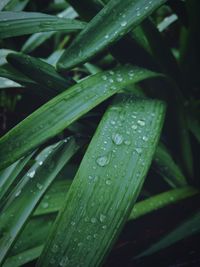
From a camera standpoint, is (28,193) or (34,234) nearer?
(28,193)

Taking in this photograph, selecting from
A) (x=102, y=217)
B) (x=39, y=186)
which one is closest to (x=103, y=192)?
(x=102, y=217)

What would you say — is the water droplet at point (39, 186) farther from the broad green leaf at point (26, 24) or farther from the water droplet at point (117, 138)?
the broad green leaf at point (26, 24)

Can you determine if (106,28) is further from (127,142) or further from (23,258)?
(23,258)

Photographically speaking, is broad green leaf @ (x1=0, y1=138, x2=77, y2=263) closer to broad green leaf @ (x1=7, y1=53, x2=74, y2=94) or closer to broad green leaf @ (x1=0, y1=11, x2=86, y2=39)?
broad green leaf @ (x1=7, y1=53, x2=74, y2=94)

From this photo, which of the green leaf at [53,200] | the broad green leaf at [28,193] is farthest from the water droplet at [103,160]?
the green leaf at [53,200]

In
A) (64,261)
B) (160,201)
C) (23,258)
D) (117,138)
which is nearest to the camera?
(64,261)

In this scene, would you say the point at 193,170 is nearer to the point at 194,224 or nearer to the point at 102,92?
the point at 194,224
